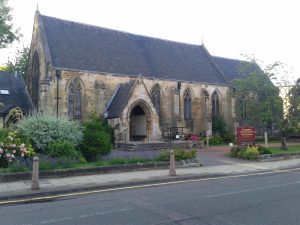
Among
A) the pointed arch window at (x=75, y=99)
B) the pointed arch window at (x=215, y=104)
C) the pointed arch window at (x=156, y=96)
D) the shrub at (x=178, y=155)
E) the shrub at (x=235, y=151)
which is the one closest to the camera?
the shrub at (x=178, y=155)

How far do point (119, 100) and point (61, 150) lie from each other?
14.3m

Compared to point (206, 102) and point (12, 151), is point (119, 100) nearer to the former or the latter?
point (206, 102)

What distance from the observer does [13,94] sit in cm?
2994

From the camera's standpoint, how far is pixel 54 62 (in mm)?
28609

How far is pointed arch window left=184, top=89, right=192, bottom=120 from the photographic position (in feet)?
120

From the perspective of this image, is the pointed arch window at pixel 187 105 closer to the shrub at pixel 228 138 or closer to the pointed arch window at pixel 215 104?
the pointed arch window at pixel 215 104

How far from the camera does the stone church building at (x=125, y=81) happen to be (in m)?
28.6

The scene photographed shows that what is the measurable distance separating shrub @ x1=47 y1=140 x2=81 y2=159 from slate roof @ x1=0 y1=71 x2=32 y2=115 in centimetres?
1381

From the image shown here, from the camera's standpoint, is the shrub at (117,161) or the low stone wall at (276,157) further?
the low stone wall at (276,157)

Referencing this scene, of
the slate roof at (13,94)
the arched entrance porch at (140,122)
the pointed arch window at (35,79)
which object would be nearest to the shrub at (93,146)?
the arched entrance porch at (140,122)

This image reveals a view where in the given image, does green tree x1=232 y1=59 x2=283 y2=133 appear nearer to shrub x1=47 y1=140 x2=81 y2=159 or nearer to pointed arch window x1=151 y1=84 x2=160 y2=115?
pointed arch window x1=151 y1=84 x2=160 y2=115

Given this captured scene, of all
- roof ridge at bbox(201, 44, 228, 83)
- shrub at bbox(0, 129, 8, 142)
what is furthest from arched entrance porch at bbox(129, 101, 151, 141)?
shrub at bbox(0, 129, 8, 142)

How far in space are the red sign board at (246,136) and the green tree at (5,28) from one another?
20.9 meters

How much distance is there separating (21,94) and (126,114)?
10.1 m
